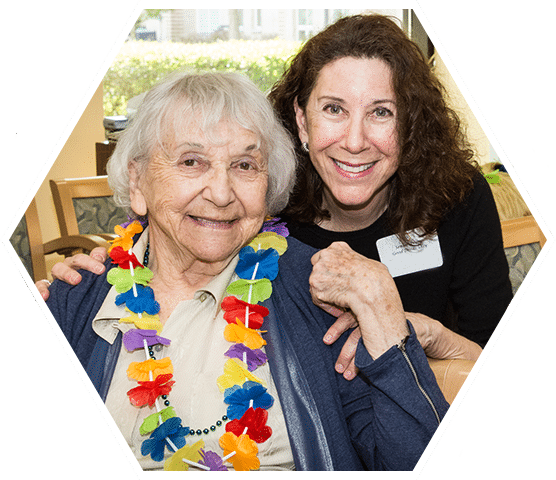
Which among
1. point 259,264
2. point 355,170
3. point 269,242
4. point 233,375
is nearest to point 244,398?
point 233,375

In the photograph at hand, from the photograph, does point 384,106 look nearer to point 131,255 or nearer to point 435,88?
point 435,88

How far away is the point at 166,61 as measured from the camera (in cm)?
632

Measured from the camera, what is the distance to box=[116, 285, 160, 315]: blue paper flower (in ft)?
5.46

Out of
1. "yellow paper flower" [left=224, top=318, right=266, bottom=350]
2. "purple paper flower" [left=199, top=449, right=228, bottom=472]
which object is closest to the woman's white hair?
"yellow paper flower" [left=224, top=318, right=266, bottom=350]

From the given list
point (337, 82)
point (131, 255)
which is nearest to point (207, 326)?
point (131, 255)

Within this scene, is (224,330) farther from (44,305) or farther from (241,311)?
(44,305)

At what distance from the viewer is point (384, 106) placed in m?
1.84

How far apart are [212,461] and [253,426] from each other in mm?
160

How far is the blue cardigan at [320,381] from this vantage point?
4.97 ft

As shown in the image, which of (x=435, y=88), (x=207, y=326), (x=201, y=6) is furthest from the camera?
(x=435, y=88)

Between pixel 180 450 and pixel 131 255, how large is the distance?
632 mm

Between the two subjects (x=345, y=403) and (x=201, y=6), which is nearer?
(x=345, y=403)

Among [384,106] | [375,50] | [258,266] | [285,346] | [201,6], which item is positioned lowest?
[285,346]

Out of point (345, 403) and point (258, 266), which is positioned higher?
point (258, 266)
